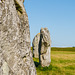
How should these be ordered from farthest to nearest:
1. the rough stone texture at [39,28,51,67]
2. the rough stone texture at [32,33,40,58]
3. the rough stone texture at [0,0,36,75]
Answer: the rough stone texture at [32,33,40,58]
the rough stone texture at [39,28,51,67]
the rough stone texture at [0,0,36,75]

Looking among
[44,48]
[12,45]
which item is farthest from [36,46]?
[12,45]

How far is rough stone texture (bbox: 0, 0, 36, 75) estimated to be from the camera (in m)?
3.89

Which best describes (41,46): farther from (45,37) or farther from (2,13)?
(2,13)

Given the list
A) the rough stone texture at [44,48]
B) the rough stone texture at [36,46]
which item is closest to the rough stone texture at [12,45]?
the rough stone texture at [44,48]

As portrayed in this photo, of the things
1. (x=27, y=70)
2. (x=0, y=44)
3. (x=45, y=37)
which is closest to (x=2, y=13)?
(x=0, y=44)

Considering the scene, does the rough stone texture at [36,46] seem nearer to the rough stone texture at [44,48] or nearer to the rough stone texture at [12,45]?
the rough stone texture at [44,48]

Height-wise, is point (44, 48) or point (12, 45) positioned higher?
point (12, 45)

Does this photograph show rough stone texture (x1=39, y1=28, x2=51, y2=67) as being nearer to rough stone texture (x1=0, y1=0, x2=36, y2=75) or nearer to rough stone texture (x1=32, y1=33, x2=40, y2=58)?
rough stone texture (x1=32, y1=33, x2=40, y2=58)

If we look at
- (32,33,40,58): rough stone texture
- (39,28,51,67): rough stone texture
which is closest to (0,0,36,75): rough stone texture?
(39,28,51,67): rough stone texture

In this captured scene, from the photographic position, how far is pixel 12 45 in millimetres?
4043

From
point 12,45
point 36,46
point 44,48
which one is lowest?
point 36,46

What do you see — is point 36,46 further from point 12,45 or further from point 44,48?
point 12,45

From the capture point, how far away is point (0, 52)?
12.6 ft

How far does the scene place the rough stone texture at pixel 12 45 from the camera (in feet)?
12.8
